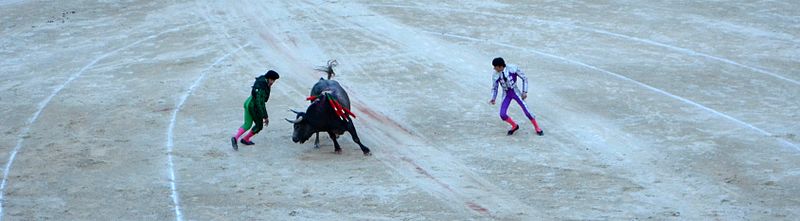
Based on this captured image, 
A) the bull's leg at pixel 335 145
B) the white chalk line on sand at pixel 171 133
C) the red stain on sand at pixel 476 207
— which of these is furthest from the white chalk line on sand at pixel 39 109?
the red stain on sand at pixel 476 207

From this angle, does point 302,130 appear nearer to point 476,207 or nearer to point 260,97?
point 260,97

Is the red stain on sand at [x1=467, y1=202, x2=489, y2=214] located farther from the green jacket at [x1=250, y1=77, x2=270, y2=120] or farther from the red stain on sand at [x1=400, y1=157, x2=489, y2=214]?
the green jacket at [x1=250, y1=77, x2=270, y2=120]

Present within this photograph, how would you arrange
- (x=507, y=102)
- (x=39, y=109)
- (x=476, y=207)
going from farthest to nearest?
(x=39, y=109) → (x=507, y=102) → (x=476, y=207)

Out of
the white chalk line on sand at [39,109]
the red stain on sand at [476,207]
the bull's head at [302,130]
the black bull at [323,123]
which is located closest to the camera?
the red stain on sand at [476,207]

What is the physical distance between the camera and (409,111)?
1661 centimetres

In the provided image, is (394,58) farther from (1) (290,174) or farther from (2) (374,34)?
(1) (290,174)

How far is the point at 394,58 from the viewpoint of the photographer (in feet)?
66.8

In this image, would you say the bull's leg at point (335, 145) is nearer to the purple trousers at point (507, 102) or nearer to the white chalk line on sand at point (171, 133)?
the white chalk line on sand at point (171, 133)

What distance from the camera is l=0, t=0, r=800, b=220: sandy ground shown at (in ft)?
40.4

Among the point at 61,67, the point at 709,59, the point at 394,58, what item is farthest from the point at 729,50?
the point at 61,67

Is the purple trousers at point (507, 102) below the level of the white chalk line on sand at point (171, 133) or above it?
above

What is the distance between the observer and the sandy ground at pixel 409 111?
1230cm

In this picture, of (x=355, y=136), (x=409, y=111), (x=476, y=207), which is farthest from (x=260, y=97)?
(x=476, y=207)

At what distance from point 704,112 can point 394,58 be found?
6.45m
